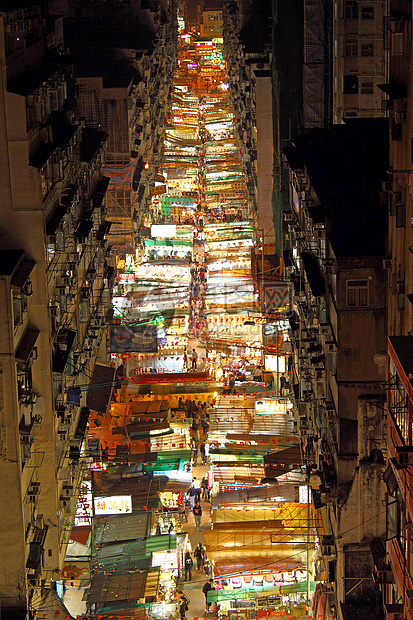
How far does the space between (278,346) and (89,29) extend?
23.6 meters

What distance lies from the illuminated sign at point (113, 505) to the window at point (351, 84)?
54.7ft

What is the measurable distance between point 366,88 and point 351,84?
0.57 meters

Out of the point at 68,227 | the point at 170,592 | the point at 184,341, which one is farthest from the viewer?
the point at 184,341

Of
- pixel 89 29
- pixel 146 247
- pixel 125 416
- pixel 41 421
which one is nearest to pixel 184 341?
pixel 125 416

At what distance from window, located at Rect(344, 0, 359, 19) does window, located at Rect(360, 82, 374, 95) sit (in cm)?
234

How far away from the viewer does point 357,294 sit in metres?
17.2

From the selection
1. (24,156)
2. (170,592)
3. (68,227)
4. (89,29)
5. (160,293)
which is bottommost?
(170,592)

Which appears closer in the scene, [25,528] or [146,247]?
[25,528]

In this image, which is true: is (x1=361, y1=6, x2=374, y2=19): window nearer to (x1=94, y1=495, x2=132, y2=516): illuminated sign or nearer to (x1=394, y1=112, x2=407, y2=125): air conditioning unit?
(x1=394, y1=112, x2=407, y2=125): air conditioning unit

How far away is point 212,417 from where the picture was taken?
95.0 feet

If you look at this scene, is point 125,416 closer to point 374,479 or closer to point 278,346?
point 278,346

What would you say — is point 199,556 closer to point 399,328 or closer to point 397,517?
point 399,328

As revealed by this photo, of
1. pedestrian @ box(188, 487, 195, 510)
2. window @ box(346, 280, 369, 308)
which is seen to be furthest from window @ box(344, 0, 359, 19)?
pedestrian @ box(188, 487, 195, 510)

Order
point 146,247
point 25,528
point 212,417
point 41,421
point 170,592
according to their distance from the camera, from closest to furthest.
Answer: point 25,528 → point 41,421 → point 170,592 → point 212,417 → point 146,247
